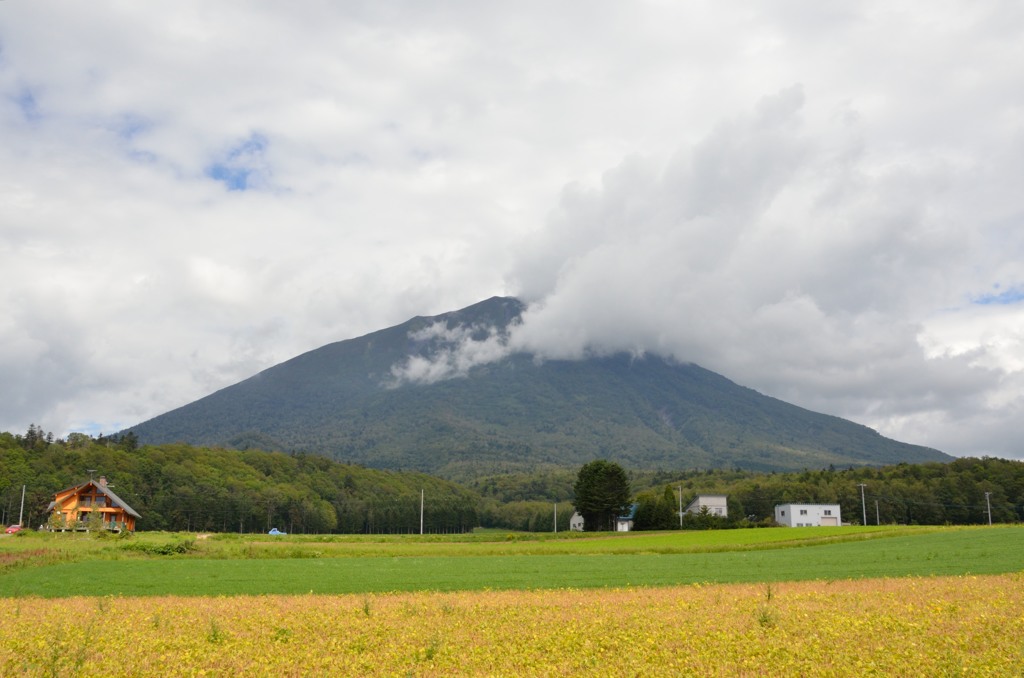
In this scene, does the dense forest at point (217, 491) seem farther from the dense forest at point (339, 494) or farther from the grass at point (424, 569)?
the grass at point (424, 569)

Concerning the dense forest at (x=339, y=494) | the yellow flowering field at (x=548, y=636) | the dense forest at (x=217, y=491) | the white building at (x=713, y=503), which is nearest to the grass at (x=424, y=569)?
the yellow flowering field at (x=548, y=636)

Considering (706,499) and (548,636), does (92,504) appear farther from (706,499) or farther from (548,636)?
(706,499)

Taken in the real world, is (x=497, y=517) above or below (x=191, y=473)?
below

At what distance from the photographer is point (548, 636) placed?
16.8 m

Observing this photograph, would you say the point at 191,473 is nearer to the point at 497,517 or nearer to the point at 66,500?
the point at 66,500

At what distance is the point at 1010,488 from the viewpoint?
4456 inches

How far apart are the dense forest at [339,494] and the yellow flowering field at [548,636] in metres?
78.6

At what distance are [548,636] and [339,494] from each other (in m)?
131

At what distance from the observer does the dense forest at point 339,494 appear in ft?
360

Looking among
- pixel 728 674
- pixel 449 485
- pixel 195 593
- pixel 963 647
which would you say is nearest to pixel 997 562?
pixel 963 647

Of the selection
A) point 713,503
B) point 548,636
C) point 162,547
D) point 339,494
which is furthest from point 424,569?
point 339,494

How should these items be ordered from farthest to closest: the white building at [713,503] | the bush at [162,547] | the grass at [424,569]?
the white building at [713,503] → the bush at [162,547] → the grass at [424,569]

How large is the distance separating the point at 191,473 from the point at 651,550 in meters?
92.6

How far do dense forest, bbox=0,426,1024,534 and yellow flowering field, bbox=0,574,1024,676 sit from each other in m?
78.6
